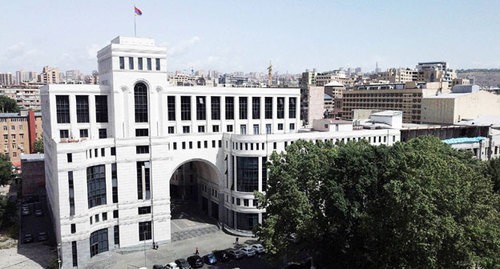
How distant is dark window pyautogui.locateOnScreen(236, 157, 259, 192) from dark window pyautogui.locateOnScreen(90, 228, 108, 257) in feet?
74.0

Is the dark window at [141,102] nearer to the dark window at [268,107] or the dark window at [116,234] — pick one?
the dark window at [116,234]

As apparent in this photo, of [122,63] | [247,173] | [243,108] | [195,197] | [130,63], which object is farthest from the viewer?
[195,197]

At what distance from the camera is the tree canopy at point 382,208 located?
3225 centimetres

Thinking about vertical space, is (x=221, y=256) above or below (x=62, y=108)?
below

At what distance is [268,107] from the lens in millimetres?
76062

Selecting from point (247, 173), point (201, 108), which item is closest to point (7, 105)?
point (201, 108)

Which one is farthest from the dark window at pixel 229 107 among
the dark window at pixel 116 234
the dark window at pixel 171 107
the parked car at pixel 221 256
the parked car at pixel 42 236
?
the parked car at pixel 42 236

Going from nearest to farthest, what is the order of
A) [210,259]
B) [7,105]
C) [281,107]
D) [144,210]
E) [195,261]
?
[195,261]
[210,259]
[144,210]
[281,107]
[7,105]

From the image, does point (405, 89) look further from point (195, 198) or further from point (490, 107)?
point (195, 198)

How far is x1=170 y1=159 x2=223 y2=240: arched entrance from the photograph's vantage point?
234ft

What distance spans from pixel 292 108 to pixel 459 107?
56050 millimetres

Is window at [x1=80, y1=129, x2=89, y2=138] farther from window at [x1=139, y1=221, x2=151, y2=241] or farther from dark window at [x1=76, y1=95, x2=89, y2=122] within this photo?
window at [x1=139, y1=221, x2=151, y2=241]

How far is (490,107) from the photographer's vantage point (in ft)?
382

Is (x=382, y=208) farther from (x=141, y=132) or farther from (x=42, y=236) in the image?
(x=42, y=236)
